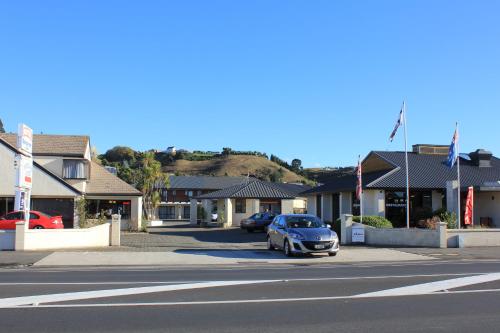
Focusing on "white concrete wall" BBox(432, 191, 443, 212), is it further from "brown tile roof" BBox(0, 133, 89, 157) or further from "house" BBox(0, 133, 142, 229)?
"brown tile roof" BBox(0, 133, 89, 157)

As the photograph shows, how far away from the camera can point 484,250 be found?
→ 901 inches

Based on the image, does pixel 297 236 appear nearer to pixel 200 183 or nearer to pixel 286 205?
pixel 286 205

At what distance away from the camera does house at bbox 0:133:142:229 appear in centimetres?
3297

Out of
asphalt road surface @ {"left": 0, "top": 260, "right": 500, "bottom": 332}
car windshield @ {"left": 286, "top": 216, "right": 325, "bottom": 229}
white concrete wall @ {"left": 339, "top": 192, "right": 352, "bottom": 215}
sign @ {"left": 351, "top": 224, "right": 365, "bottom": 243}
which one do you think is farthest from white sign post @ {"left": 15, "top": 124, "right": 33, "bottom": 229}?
white concrete wall @ {"left": 339, "top": 192, "right": 352, "bottom": 215}

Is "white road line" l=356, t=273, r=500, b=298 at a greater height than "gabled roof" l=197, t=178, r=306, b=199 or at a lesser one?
lesser

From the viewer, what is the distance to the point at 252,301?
10.1 metres

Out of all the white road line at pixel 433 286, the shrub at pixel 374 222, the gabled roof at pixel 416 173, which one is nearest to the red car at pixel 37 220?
the shrub at pixel 374 222

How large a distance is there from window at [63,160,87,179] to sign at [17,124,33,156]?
14.4 meters

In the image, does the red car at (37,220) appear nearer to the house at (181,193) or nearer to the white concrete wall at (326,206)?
the white concrete wall at (326,206)

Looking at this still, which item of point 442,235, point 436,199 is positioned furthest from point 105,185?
point 442,235

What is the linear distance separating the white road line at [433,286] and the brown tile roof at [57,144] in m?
28.6

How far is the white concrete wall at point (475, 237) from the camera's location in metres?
24.4

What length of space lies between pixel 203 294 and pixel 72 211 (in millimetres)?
25655

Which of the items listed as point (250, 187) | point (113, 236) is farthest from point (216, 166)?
point (113, 236)
